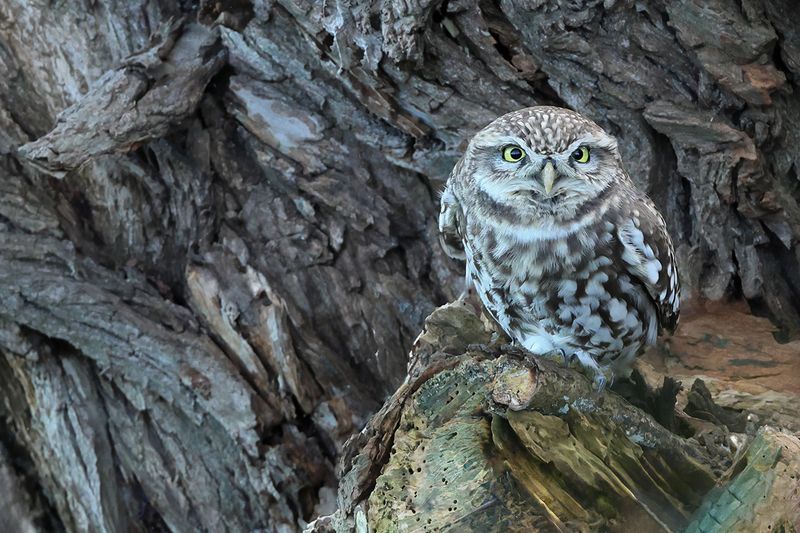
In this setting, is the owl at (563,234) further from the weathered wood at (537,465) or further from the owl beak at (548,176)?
the weathered wood at (537,465)

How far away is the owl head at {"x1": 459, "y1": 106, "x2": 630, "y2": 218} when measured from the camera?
237 cm

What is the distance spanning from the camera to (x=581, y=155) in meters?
2.46

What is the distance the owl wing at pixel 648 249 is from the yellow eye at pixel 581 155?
245mm

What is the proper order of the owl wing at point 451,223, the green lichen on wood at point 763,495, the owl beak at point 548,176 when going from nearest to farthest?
the green lichen on wood at point 763,495 → the owl beak at point 548,176 → the owl wing at point 451,223

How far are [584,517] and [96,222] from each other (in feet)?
10.2

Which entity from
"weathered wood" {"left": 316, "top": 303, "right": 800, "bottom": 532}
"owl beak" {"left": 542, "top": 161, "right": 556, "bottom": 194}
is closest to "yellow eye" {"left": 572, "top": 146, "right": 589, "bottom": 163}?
"owl beak" {"left": 542, "top": 161, "right": 556, "bottom": 194}

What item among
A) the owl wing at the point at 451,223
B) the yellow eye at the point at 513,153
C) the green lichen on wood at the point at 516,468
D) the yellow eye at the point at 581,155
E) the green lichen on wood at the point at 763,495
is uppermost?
the yellow eye at the point at 513,153

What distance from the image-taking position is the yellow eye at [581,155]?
2.43 meters

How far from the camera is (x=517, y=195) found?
8.30ft

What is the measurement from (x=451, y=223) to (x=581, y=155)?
2.23 ft

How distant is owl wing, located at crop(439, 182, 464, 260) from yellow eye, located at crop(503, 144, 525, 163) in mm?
421

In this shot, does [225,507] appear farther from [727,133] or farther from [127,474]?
[727,133]

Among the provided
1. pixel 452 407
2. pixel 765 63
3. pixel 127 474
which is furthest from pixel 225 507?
pixel 765 63

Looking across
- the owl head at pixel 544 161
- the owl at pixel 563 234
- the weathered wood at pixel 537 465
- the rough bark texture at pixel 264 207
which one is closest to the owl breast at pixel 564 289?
the owl at pixel 563 234
